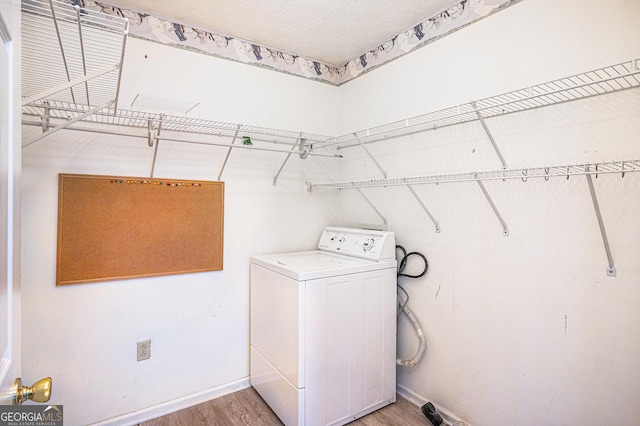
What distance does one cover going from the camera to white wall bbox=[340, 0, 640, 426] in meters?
1.35

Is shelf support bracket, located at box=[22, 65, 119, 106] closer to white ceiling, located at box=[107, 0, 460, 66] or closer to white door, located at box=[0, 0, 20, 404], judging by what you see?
white door, located at box=[0, 0, 20, 404]

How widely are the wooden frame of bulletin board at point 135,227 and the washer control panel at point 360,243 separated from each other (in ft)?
2.67

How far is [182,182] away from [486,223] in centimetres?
185

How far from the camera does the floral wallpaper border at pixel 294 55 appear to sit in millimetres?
1863

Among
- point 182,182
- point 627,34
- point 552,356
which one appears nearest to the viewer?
point 627,34

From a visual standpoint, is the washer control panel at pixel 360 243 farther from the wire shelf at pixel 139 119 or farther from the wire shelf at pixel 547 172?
the wire shelf at pixel 139 119

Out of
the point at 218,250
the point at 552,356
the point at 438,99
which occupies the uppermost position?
the point at 438,99

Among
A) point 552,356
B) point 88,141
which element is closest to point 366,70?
point 88,141

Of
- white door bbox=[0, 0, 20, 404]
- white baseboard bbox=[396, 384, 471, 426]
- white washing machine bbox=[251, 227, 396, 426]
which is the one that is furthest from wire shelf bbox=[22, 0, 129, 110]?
white baseboard bbox=[396, 384, 471, 426]

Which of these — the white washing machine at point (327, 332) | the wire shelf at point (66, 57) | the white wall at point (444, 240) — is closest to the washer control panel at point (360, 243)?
the white washing machine at point (327, 332)

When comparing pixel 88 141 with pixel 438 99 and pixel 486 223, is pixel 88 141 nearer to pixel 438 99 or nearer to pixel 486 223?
pixel 438 99

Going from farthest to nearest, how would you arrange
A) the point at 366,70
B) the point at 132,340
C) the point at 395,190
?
the point at 366,70 < the point at 395,190 < the point at 132,340

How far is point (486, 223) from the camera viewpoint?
1796mm

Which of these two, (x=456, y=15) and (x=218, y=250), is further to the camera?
(x=218, y=250)
